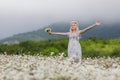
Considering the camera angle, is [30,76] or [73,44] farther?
[73,44]

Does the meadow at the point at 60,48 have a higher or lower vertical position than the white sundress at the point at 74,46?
lower

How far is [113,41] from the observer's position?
146 ft

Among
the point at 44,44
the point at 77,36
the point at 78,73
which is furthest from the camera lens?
the point at 44,44

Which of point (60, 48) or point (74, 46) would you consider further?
point (60, 48)

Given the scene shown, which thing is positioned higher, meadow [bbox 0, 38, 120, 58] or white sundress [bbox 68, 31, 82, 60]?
white sundress [bbox 68, 31, 82, 60]

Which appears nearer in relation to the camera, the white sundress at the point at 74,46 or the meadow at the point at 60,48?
the white sundress at the point at 74,46

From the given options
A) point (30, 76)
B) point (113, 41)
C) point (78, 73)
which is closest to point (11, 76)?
point (30, 76)

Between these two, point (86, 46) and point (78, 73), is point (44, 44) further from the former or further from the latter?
point (78, 73)

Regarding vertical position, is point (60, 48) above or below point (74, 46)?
below

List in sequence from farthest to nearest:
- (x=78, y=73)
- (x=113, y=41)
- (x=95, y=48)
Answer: (x=113, y=41) → (x=95, y=48) → (x=78, y=73)

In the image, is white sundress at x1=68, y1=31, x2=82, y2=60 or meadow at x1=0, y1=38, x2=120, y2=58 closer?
white sundress at x1=68, y1=31, x2=82, y2=60

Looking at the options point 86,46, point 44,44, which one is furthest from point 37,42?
point 86,46

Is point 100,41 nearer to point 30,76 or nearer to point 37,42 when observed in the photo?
point 37,42

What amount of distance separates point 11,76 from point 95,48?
2641 cm
